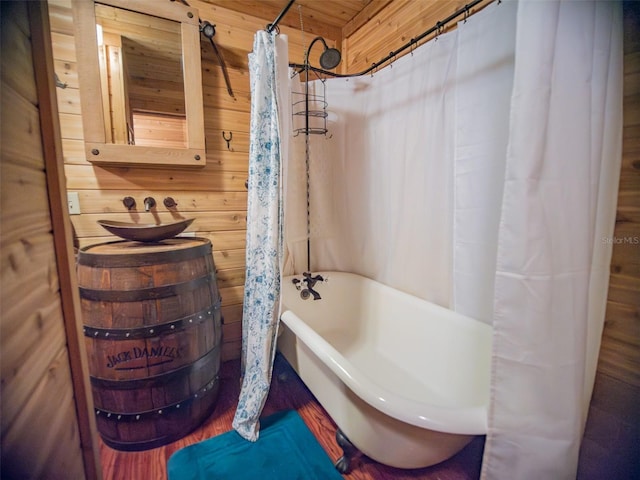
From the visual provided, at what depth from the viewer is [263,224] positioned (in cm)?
131

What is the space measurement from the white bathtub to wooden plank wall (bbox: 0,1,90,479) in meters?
0.72

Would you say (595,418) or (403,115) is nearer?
(595,418)

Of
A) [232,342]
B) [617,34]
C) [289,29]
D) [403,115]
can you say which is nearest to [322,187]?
[403,115]

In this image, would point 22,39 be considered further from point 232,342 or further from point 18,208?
point 232,342

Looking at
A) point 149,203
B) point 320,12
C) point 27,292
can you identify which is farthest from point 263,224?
point 320,12

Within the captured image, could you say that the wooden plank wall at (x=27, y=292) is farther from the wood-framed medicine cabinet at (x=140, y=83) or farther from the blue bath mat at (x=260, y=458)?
the wood-framed medicine cabinet at (x=140, y=83)

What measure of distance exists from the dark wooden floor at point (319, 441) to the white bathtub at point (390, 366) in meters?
0.19

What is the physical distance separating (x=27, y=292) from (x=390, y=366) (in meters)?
1.54

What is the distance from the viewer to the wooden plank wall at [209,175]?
4.59 ft

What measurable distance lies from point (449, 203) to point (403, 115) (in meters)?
0.58

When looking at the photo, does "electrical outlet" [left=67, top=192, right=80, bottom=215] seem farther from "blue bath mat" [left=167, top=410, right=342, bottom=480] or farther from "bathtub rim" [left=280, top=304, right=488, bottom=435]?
"bathtub rim" [left=280, top=304, right=488, bottom=435]

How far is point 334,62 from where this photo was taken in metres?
1.68

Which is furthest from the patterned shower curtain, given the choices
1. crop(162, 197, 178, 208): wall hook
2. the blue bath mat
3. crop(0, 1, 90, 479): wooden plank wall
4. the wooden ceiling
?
crop(0, 1, 90, 479): wooden plank wall

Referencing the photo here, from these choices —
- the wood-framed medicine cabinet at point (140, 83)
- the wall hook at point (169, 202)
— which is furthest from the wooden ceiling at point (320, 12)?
the wall hook at point (169, 202)
